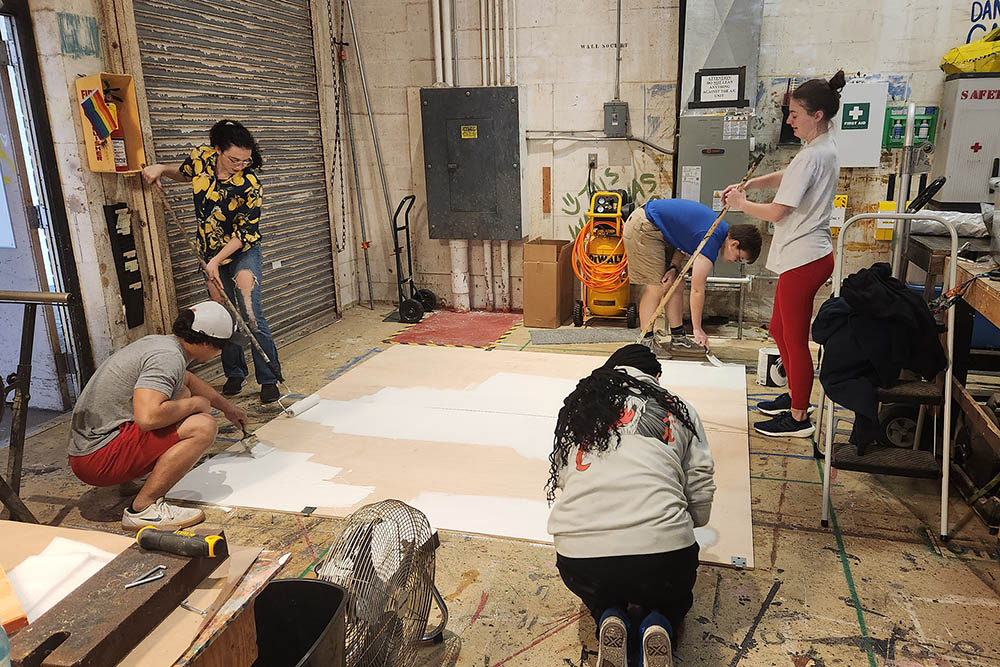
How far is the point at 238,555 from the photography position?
4.72ft

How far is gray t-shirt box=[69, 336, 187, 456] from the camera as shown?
2.75 metres

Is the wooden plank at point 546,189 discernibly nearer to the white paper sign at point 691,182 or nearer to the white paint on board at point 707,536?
the white paper sign at point 691,182

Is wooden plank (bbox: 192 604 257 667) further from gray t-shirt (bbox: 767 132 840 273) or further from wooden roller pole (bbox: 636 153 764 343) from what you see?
wooden roller pole (bbox: 636 153 764 343)

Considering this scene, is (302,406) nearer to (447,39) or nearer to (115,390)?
(115,390)

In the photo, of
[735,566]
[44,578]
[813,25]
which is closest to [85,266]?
[44,578]

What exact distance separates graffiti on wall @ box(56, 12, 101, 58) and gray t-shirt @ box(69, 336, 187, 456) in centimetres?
183

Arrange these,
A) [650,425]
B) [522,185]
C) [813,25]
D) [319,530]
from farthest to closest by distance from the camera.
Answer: [522,185] < [813,25] < [319,530] < [650,425]

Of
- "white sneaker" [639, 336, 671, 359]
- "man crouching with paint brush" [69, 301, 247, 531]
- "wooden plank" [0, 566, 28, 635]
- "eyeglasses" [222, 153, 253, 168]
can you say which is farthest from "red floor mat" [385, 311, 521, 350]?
"wooden plank" [0, 566, 28, 635]

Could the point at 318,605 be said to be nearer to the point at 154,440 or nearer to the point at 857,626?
the point at 154,440

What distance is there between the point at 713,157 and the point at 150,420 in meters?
4.05

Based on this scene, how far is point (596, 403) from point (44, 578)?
4.33ft

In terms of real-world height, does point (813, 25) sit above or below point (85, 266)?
above

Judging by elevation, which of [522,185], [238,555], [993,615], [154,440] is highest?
[522,185]

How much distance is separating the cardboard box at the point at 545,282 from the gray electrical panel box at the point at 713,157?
40.2 inches
